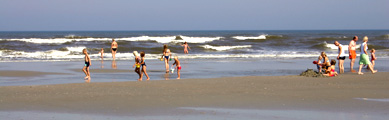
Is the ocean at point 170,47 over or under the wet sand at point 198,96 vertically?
under

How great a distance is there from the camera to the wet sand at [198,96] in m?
7.33

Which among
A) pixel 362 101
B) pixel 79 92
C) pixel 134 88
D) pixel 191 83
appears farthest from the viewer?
pixel 191 83

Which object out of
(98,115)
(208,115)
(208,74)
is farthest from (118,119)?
(208,74)

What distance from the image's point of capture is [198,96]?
27.9 ft

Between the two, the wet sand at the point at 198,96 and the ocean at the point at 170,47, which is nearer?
the wet sand at the point at 198,96

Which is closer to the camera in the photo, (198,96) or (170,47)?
(198,96)

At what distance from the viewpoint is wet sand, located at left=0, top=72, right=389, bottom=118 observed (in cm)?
A: 733

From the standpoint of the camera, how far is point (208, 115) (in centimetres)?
680

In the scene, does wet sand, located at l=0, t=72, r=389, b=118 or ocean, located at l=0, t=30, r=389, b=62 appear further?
ocean, located at l=0, t=30, r=389, b=62

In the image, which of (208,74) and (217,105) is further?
(208,74)

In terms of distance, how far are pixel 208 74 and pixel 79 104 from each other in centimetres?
636

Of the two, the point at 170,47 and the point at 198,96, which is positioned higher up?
the point at 198,96

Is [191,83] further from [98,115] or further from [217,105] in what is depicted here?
[98,115]

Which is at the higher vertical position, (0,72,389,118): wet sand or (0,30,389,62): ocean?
(0,72,389,118): wet sand
